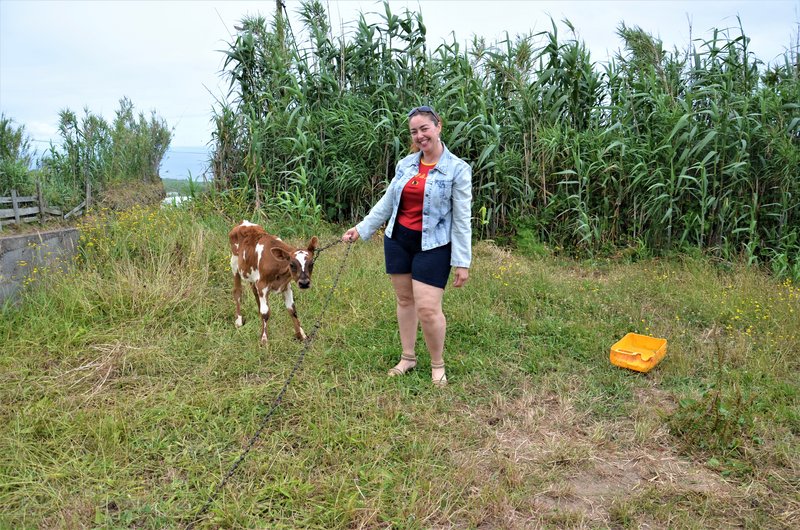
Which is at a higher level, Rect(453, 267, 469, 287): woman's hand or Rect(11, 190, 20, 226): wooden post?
Rect(11, 190, 20, 226): wooden post

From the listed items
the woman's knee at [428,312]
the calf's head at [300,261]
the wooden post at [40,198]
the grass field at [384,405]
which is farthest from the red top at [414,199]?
the wooden post at [40,198]

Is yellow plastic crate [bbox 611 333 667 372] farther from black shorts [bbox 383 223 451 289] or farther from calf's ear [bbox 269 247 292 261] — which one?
calf's ear [bbox 269 247 292 261]

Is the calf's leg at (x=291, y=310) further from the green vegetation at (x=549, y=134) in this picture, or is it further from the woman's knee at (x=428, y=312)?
the green vegetation at (x=549, y=134)

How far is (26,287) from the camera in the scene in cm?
530

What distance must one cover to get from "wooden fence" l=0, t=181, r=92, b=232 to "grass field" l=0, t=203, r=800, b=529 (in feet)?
32.5

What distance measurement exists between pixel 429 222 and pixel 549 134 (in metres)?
4.72

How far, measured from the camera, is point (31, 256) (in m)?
5.48

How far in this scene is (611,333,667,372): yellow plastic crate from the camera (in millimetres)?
4383

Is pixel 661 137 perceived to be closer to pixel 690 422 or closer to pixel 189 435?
pixel 690 422

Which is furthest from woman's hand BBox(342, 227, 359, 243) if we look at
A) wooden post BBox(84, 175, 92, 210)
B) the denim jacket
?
wooden post BBox(84, 175, 92, 210)

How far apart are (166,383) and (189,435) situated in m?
0.77

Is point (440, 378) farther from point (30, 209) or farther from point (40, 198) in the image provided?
point (40, 198)

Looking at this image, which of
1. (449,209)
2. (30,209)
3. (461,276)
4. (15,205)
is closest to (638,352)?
(461,276)

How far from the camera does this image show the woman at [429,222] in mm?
3729
